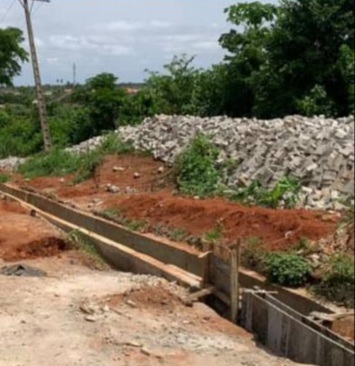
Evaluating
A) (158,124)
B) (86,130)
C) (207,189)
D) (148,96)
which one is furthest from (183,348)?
(86,130)

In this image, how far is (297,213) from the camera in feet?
26.7

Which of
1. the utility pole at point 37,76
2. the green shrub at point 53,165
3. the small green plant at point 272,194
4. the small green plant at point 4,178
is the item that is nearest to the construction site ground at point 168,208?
the small green plant at point 272,194

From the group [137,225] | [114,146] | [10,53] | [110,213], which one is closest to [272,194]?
[137,225]

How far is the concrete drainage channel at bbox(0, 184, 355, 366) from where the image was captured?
5.10 metres

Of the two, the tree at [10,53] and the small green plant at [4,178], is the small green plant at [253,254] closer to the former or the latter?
the small green plant at [4,178]

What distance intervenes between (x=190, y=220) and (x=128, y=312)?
9.37ft

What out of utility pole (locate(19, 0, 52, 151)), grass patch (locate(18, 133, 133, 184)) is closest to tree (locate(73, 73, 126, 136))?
utility pole (locate(19, 0, 52, 151))

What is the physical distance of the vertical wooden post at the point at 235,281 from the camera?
713 cm

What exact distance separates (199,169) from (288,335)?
23.7 feet

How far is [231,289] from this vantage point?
7418mm

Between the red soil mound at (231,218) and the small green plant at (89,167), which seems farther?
the small green plant at (89,167)

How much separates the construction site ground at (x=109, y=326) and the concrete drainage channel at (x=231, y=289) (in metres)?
0.16

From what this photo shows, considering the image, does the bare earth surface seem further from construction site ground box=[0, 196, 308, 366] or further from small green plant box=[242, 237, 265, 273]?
small green plant box=[242, 237, 265, 273]

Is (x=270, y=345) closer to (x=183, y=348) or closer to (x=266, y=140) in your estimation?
(x=183, y=348)
